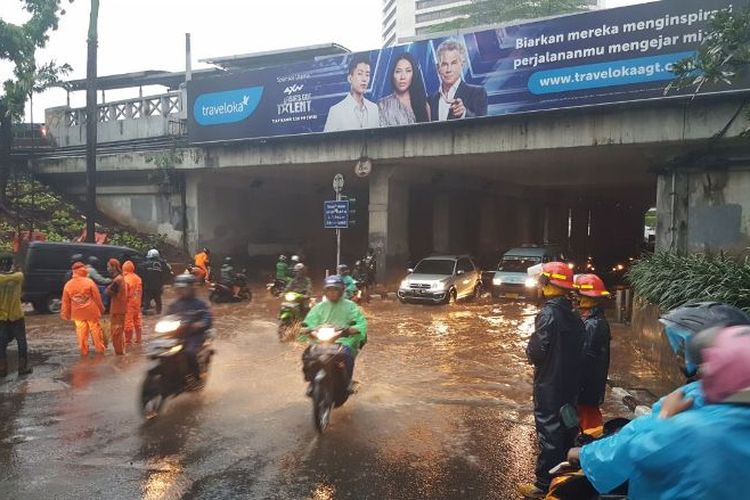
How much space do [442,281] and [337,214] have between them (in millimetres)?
3694

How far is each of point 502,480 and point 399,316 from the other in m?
10.1

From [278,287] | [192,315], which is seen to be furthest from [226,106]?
[192,315]

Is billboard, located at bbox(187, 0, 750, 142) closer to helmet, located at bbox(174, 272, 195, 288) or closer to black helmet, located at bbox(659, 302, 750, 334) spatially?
helmet, located at bbox(174, 272, 195, 288)

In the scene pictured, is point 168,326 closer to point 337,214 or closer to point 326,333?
point 326,333

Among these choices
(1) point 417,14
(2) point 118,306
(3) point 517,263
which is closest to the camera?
(2) point 118,306

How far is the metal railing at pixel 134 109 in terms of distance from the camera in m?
23.7

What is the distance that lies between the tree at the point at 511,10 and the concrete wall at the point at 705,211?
25201 mm

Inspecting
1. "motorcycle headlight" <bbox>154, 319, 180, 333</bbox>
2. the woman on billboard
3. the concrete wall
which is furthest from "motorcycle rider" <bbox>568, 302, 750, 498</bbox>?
the woman on billboard

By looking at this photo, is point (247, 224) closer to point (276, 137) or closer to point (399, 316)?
point (276, 137)

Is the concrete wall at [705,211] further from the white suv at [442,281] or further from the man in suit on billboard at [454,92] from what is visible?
the white suv at [442,281]

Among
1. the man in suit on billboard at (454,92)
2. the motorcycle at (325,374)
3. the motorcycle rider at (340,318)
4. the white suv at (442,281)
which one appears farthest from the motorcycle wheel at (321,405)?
the man in suit on billboard at (454,92)

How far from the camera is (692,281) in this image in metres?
8.23

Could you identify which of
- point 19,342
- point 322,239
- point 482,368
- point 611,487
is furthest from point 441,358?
point 322,239

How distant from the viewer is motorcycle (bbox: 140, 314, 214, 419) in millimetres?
6047
